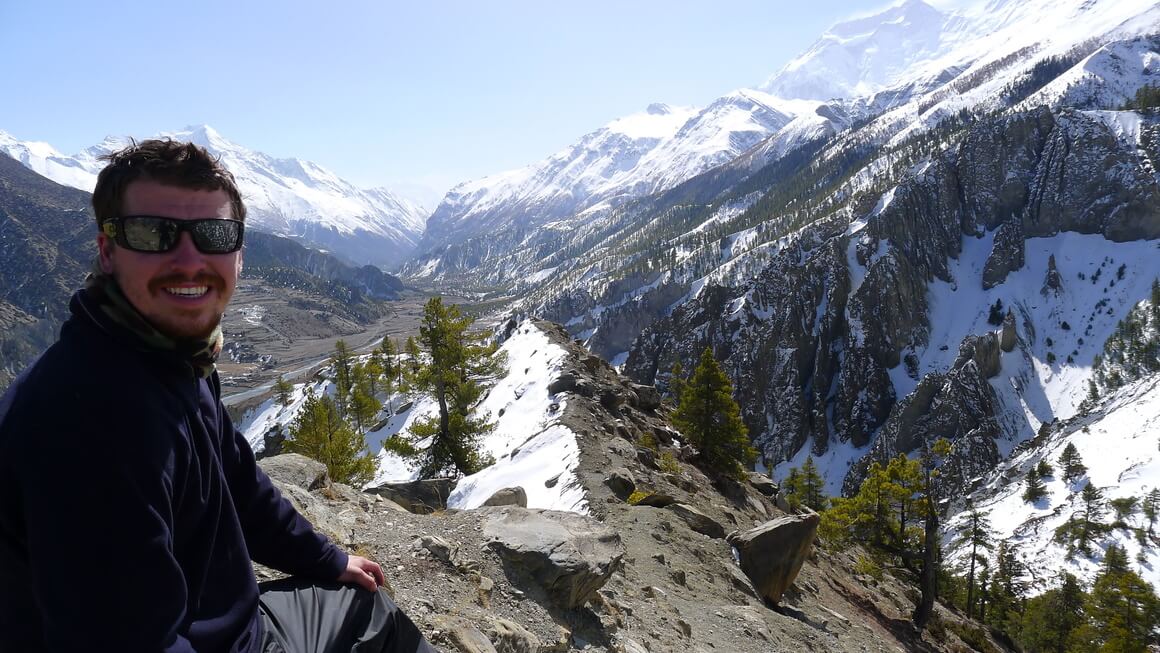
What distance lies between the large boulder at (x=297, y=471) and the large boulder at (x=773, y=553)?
462 inches

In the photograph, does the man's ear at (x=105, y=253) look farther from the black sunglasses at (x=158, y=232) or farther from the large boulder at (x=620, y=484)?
the large boulder at (x=620, y=484)

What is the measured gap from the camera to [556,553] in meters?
9.01

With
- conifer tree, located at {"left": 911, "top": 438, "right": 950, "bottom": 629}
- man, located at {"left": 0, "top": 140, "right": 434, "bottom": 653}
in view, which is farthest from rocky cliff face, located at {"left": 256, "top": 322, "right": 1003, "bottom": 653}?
man, located at {"left": 0, "top": 140, "right": 434, "bottom": 653}

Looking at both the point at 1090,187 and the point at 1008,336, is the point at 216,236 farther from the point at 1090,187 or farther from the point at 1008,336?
the point at 1090,187

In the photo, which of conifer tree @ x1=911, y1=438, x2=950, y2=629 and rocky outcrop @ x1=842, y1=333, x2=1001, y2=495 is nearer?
conifer tree @ x1=911, y1=438, x2=950, y2=629

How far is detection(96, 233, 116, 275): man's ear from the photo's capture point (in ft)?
9.30

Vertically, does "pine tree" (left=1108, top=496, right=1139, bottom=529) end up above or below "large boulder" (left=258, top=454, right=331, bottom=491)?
above

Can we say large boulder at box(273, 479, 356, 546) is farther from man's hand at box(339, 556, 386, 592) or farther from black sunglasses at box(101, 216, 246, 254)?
black sunglasses at box(101, 216, 246, 254)

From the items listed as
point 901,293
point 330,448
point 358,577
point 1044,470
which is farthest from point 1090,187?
point 358,577

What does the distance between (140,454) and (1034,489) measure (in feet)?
407

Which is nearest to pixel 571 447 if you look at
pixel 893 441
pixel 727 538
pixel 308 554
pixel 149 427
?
pixel 727 538

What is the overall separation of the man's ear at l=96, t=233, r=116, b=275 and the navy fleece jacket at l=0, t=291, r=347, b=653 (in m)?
0.20

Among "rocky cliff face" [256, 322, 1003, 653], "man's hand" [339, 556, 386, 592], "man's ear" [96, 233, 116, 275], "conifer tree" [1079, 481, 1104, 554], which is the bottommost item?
"rocky cliff face" [256, 322, 1003, 653]

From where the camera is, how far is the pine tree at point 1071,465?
9525 cm
